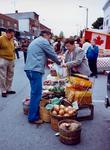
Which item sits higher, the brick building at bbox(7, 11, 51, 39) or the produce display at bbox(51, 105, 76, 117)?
the brick building at bbox(7, 11, 51, 39)

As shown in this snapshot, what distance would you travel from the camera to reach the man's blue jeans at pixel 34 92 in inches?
248

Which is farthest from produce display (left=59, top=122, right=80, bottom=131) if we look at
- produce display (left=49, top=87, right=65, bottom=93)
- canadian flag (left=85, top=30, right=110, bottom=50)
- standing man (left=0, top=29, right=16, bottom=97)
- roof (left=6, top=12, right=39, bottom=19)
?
roof (left=6, top=12, right=39, bottom=19)

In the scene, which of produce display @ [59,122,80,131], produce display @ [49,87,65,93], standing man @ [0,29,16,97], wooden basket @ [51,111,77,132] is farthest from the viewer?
standing man @ [0,29,16,97]

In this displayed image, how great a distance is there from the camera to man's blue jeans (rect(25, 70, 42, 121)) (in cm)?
630

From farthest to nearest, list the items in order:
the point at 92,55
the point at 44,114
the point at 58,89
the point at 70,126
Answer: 1. the point at 92,55
2. the point at 58,89
3. the point at 44,114
4. the point at 70,126

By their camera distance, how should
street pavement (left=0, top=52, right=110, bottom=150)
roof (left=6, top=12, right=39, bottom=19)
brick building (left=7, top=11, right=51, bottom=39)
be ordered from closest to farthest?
street pavement (left=0, top=52, right=110, bottom=150) → brick building (left=7, top=11, right=51, bottom=39) → roof (left=6, top=12, right=39, bottom=19)

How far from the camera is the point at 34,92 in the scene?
6.34 meters

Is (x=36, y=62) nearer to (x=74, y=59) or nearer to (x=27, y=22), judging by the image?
(x=74, y=59)

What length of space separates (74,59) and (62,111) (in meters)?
1.34

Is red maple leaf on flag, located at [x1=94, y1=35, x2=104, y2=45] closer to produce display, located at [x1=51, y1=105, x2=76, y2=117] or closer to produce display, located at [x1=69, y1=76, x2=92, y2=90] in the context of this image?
produce display, located at [x1=69, y1=76, x2=92, y2=90]

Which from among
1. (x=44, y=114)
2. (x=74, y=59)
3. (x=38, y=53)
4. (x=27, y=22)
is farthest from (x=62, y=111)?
(x=27, y=22)

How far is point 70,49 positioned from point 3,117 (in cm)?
205

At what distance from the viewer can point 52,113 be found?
604 centimetres

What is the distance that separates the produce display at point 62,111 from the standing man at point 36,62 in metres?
0.46
